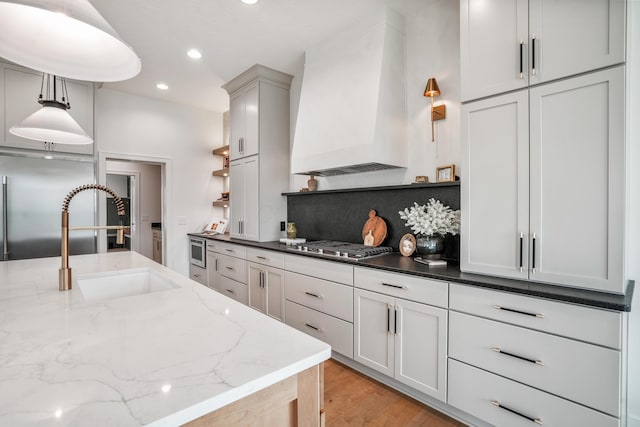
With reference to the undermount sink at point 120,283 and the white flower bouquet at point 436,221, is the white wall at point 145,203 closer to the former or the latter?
the undermount sink at point 120,283

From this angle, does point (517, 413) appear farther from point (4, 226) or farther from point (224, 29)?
point (4, 226)

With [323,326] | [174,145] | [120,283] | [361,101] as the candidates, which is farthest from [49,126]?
[174,145]

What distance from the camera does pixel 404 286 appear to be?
78.4 inches

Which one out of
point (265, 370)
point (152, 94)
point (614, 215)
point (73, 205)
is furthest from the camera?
point (152, 94)

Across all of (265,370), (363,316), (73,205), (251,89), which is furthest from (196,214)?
(265,370)

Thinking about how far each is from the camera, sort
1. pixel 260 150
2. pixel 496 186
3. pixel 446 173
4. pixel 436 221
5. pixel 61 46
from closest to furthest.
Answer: pixel 61 46, pixel 496 186, pixel 436 221, pixel 446 173, pixel 260 150

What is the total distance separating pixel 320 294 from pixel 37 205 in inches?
121

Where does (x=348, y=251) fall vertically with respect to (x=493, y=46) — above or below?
below

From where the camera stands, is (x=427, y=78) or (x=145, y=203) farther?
(x=145, y=203)

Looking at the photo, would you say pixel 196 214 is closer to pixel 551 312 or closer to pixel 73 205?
pixel 73 205

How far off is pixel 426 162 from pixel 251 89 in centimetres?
231

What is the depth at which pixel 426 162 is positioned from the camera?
2.56 m

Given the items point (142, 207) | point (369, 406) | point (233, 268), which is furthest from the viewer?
point (142, 207)

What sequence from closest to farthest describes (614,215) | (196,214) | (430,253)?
(614,215) < (430,253) < (196,214)
